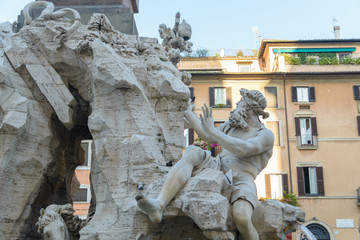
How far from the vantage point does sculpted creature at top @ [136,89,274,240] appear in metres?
5.17

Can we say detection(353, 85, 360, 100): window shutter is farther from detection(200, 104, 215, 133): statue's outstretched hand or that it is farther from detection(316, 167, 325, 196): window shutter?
detection(200, 104, 215, 133): statue's outstretched hand

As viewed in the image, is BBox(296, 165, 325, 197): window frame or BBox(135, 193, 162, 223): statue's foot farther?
BBox(296, 165, 325, 197): window frame

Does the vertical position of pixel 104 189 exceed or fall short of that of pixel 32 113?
it falls short

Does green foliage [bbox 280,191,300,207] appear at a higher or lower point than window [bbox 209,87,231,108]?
lower

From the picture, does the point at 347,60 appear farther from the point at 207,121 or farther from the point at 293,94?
the point at 207,121

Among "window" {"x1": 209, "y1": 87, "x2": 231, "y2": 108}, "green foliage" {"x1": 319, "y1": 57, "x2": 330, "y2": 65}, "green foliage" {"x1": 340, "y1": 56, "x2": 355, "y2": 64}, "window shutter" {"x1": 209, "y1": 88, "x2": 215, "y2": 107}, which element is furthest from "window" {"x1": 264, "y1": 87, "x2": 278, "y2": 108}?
"green foliage" {"x1": 340, "y1": 56, "x2": 355, "y2": 64}

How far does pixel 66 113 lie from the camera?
6621 mm

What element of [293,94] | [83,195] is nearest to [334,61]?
[293,94]

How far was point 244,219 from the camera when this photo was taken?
18.1ft

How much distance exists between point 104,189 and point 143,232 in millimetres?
956

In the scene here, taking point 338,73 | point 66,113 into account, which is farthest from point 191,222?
point 338,73

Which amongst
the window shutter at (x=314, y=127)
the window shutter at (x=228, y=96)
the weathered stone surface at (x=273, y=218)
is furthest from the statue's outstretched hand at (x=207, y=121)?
the window shutter at (x=314, y=127)

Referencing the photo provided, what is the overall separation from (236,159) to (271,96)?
894 inches

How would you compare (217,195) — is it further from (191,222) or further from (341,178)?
(341,178)
